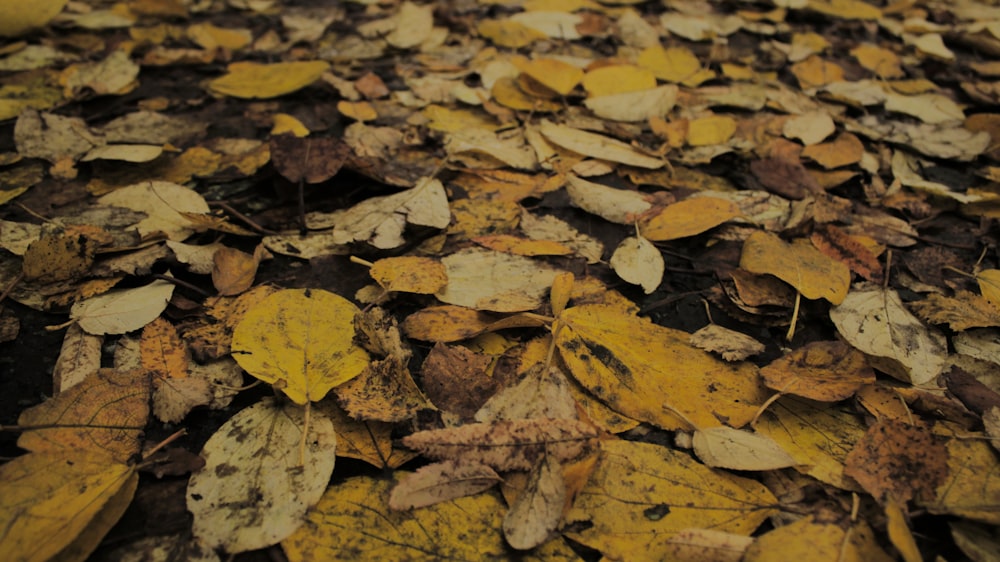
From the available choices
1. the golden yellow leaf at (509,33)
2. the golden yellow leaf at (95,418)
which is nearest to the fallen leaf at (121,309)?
the golden yellow leaf at (95,418)

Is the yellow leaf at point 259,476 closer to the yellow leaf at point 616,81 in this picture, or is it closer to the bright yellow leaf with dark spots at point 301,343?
the bright yellow leaf with dark spots at point 301,343

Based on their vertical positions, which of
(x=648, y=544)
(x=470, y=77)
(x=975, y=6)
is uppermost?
(x=975, y=6)

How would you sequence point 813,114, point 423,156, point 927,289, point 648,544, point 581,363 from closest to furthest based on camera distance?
point 648,544, point 581,363, point 927,289, point 423,156, point 813,114

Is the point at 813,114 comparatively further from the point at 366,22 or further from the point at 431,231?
the point at 366,22

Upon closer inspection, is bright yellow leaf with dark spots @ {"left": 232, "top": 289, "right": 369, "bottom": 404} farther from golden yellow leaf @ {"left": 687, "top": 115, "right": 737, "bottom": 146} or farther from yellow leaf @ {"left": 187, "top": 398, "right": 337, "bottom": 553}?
golden yellow leaf @ {"left": 687, "top": 115, "right": 737, "bottom": 146}

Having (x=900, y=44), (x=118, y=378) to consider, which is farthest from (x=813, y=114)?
(x=118, y=378)

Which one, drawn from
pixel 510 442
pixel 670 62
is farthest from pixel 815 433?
pixel 670 62
